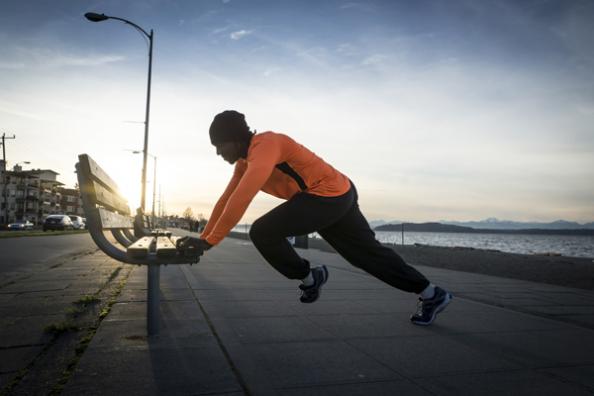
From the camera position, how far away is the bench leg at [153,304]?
2988mm

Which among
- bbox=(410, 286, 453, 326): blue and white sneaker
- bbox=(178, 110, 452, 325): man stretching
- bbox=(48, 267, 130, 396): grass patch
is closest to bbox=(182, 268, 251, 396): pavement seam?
bbox=(178, 110, 452, 325): man stretching

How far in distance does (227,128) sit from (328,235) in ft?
3.77

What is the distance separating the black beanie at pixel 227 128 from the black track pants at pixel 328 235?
0.57 m

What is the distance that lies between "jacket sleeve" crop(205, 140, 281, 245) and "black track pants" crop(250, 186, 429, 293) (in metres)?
0.43

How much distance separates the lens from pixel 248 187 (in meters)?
2.54

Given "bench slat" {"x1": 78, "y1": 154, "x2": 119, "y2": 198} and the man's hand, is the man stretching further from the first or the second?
"bench slat" {"x1": 78, "y1": 154, "x2": 119, "y2": 198}

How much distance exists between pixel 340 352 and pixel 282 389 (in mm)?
720

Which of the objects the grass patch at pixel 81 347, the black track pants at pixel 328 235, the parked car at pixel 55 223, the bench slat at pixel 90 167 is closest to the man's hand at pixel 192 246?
the black track pants at pixel 328 235

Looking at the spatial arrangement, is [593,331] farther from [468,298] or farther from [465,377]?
[465,377]

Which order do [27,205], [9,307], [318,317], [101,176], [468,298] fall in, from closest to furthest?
[101,176]
[318,317]
[9,307]
[468,298]
[27,205]

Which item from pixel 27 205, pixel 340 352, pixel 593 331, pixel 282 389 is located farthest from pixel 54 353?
pixel 27 205

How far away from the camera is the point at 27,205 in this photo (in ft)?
330

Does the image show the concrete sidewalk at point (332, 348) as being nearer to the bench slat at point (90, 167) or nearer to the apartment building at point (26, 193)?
the bench slat at point (90, 167)

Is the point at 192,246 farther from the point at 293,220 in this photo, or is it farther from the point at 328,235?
the point at 328,235
